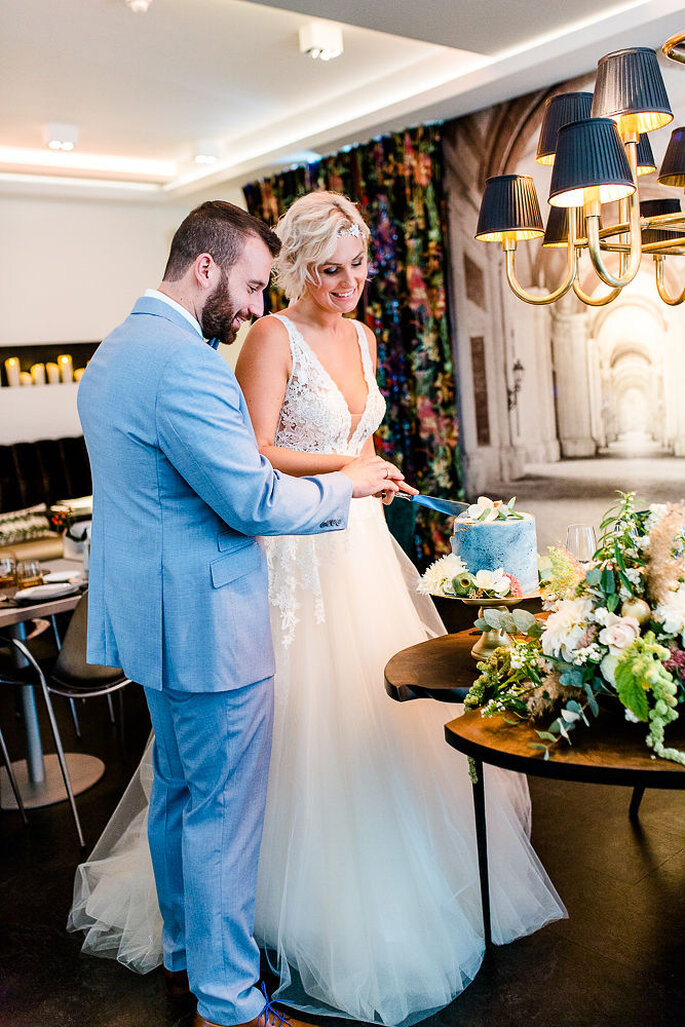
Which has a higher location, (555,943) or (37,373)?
(37,373)

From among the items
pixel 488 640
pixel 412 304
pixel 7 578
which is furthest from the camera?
pixel 412 304

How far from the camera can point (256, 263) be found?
197 cm

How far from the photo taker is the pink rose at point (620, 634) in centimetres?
172

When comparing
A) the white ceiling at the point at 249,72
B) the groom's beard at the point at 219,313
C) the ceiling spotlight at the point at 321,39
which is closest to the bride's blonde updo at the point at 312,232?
the groom's beard at the point at 219,313

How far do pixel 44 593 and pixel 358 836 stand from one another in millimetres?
1839

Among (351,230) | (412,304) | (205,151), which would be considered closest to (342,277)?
(351,230)

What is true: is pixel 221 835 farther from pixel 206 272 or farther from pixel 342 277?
pixel 342 277

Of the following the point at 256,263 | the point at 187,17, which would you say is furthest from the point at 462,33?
the point at 256,263

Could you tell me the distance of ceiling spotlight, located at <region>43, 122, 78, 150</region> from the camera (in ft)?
19.6

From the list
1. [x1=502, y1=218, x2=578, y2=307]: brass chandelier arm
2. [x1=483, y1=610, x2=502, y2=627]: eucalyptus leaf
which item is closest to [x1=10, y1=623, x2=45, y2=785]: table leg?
[x1=483, y1=610, x2=502, y2=627]: eucalyptus leaf

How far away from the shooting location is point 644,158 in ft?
7.78

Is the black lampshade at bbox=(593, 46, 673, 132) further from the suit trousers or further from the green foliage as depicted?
the suit trousers

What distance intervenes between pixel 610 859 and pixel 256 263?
6.80 ft

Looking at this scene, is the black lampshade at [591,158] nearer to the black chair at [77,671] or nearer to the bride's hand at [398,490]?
the bride's hand at [398,490]
